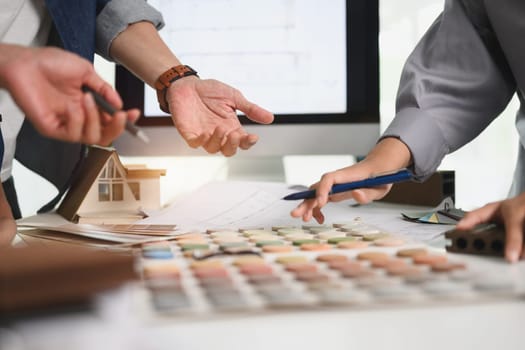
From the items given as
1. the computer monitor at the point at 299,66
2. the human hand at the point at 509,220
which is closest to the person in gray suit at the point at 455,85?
the computer monitor at the point at 299,66

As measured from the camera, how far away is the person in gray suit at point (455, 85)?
29.7 inches

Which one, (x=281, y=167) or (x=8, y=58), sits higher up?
(x=8, y=58)

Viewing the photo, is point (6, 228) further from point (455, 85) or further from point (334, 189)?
point (455, 85)

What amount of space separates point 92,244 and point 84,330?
0.29 metres

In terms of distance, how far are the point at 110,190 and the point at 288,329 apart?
61 cm

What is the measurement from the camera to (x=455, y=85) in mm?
831

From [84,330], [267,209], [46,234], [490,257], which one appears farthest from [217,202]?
[84,330]

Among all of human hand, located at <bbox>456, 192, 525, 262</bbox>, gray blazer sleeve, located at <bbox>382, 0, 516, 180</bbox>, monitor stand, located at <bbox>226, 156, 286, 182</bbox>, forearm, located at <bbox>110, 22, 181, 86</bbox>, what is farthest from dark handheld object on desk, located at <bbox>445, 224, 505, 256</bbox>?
monitor stand, located at <bbox>226, 156, 286, 182</bbox>

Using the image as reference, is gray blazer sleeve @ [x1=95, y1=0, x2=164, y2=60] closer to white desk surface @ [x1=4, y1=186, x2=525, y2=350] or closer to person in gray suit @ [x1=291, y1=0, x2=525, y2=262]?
person in gray suit @ [x1=291, y1=0, x2=525, y2=262]

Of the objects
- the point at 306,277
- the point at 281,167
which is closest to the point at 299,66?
the point at 281,167

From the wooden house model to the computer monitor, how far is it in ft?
0.38

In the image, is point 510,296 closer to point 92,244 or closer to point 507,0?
point 92,244

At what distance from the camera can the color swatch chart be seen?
0.29 m

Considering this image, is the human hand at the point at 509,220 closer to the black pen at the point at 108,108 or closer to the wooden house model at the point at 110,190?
the black pen at the point at 108,108
